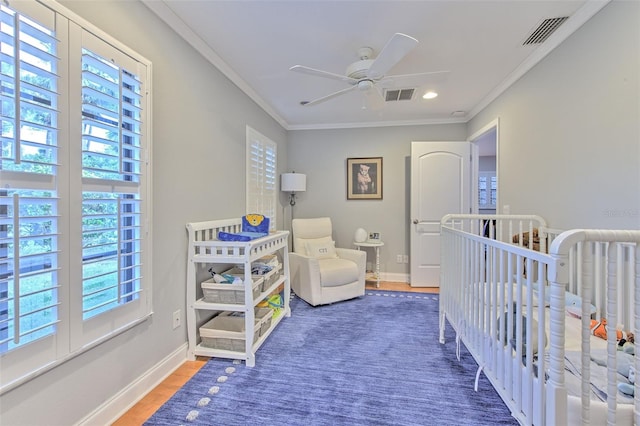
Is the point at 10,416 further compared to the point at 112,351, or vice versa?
the point at 112,351

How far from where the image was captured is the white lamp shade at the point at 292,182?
4.11m

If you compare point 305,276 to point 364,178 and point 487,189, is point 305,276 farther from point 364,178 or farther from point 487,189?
point 487,189

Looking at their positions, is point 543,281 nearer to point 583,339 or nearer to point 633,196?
point 583,339

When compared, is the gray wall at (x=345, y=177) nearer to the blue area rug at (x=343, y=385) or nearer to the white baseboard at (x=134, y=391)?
the blue area rug at (x=343, y=385)

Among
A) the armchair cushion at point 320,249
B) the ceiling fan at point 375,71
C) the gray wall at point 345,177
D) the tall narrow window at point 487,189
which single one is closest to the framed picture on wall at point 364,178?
the gray wall at point 345,177

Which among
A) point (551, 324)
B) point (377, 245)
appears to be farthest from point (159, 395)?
point (377, 245)

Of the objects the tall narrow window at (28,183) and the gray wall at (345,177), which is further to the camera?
the gray wall at (345,177)

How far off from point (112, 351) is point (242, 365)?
32.2 inches

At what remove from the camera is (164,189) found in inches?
72.2

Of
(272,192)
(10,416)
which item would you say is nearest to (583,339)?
(10,416)

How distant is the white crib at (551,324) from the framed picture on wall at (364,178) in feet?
8.24

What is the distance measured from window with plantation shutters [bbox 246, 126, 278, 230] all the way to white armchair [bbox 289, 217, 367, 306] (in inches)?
18.7

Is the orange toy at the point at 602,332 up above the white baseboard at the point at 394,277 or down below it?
above

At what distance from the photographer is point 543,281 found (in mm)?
967
